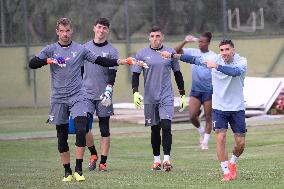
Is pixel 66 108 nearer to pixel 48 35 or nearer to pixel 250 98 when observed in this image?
pixel 250 98

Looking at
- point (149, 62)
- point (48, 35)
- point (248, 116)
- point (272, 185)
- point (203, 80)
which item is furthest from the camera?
point (48, 35)

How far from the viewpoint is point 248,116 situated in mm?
29859

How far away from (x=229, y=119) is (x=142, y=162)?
3.95m

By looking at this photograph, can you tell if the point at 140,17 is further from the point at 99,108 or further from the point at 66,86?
the point at 66,86

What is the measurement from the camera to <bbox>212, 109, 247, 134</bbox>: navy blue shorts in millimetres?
14125

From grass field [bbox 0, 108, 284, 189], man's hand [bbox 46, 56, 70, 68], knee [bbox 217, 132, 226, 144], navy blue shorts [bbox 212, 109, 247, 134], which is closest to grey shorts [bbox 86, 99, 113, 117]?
grass field [bbox 0, 108, 284, 189]

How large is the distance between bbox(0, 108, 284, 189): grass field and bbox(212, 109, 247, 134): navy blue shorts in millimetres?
696

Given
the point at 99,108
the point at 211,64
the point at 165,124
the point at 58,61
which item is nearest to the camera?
the point at 211,64

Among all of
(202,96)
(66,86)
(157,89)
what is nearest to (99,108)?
(157,89)

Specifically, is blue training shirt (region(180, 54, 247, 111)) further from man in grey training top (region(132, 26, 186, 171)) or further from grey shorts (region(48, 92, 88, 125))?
man in grey training top (region(132, 26, 186, 171))

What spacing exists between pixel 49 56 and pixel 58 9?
23.6 meters

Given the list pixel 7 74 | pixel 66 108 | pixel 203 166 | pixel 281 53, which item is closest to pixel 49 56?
pixel 66 108

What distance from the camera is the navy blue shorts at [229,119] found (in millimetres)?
14125

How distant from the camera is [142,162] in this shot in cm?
1792
